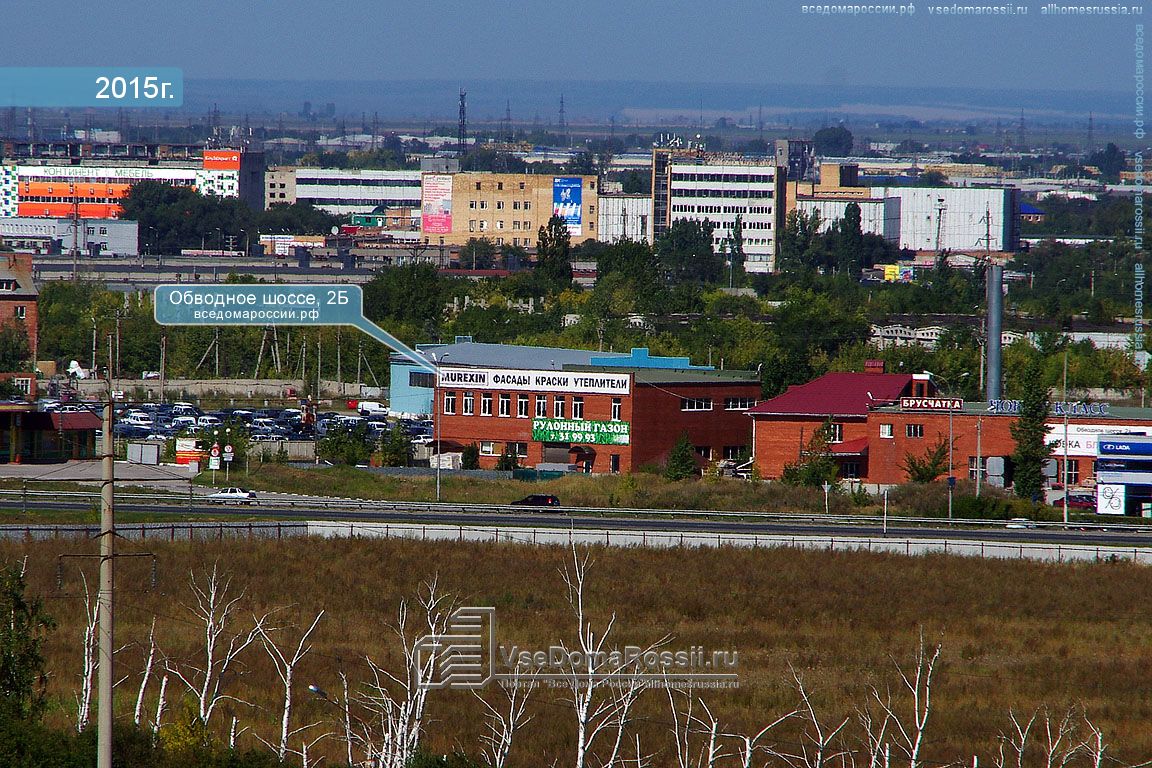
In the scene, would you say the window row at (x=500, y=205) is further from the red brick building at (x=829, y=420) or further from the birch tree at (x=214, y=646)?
the birch tree at (x=214, y=646)

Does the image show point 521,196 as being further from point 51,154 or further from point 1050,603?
point 1050,603

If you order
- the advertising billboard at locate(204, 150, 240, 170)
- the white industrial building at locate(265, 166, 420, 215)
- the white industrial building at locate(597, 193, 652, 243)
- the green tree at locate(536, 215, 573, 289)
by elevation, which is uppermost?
the advertising billboard at locate(204, 150, 240, 170)

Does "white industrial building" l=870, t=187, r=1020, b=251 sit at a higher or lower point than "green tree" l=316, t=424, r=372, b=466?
higher

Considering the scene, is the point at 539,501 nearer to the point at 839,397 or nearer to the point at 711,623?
the point at 839,397

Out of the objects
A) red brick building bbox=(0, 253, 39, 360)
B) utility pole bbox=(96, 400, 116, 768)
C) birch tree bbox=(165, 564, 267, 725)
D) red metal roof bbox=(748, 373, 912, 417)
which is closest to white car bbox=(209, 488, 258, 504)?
birch tree bbox=(165, 564, 267, 725)

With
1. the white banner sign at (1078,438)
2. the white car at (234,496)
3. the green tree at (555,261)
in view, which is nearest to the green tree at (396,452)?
the white car at (234,496)

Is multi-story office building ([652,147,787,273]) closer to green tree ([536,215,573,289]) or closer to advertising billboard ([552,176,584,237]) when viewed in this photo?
advertising billboard ([552,176,584,237])

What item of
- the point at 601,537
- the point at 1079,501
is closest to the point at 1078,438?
the point at 1079,501
